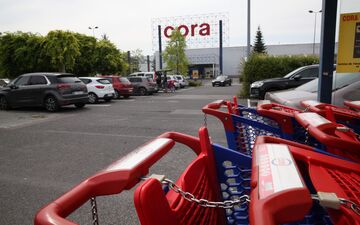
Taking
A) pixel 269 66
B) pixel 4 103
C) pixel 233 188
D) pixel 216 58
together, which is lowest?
pixel 4 103

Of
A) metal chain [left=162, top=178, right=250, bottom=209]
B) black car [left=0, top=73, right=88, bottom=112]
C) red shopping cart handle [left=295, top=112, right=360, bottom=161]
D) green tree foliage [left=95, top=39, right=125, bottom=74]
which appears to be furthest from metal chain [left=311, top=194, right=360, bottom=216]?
green tree foliage [left=95, top=39, right=125, bottom=74]

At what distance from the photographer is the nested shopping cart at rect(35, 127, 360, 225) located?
2.87 feet

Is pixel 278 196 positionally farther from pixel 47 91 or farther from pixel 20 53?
pixel 20 53

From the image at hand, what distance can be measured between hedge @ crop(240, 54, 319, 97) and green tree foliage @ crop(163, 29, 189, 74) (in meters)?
26.2

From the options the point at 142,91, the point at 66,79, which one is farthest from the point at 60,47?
the point at 66,79

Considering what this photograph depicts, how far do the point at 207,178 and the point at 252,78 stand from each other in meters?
16.7

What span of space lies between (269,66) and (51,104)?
39.1 ft

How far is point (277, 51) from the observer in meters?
Result: 69.2

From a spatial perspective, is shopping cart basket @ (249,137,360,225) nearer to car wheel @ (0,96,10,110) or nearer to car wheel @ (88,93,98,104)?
car wheel @ (0,96,10,110)

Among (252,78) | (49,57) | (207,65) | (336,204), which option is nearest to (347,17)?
(336,204)

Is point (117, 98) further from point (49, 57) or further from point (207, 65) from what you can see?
point (207, 65)

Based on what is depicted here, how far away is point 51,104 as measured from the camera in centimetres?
1272

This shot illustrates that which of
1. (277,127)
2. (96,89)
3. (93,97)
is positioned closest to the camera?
(277,127)

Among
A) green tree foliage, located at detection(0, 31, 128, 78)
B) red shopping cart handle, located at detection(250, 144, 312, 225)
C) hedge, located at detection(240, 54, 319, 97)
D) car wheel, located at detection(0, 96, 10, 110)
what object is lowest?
car wheel, located at detection(0, 96, 10, 110)
